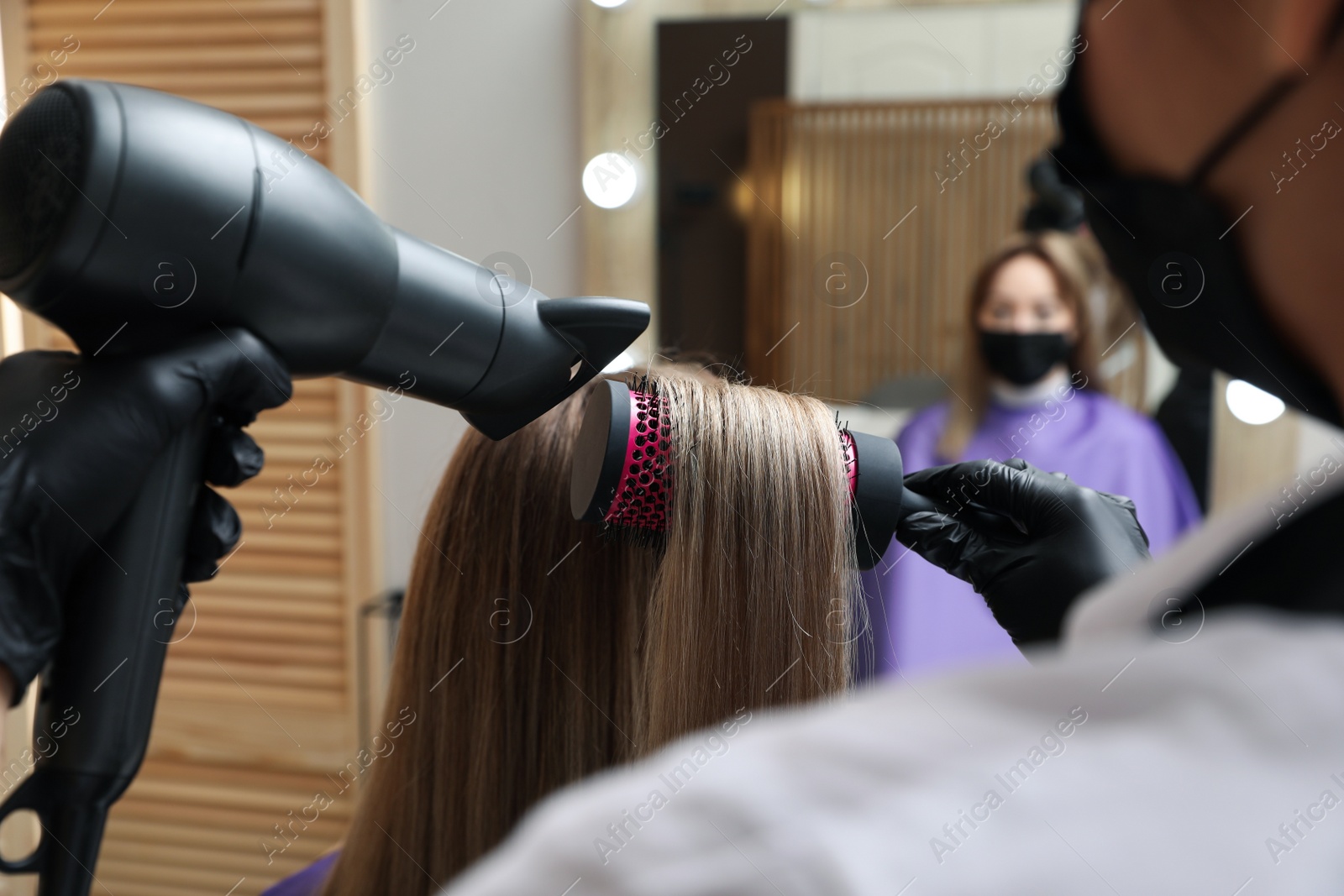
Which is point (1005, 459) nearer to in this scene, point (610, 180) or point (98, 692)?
point (610, 180)

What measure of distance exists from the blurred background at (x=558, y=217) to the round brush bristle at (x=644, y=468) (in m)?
1.02

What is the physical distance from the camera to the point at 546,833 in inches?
8.4

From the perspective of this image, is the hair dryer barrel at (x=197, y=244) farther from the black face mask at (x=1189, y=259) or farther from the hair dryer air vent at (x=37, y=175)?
the black face mask at (x=1189, y=259)

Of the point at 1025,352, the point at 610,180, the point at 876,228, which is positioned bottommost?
the point at 1025,352

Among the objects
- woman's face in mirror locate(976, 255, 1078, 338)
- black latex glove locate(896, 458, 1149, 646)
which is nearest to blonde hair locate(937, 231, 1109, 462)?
woman's face in mirror locate(976, 255, 1078, 338)

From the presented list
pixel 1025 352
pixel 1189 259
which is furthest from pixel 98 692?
pixel 1025 352

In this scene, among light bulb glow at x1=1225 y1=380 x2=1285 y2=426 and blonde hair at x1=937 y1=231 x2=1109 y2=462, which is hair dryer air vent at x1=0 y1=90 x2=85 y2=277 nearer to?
blonde hair at x1=937 y1=231 x2=1109 y2=462

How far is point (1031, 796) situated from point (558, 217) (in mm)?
1589

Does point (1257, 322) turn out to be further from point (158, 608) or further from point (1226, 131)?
point (158, 608)

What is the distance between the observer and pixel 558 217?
170 centimetres

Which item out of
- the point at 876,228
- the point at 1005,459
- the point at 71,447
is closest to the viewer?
the point at 71,447

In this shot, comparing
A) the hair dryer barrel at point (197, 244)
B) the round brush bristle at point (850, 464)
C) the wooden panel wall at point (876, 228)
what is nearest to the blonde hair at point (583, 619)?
the round brush bristle at point (850, 464)

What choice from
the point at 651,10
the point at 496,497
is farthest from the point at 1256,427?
the point at 496,497

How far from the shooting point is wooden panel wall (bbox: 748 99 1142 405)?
5.12 feet
